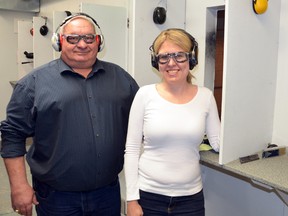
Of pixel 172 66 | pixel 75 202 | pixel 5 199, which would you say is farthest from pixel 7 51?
pixel 172 66

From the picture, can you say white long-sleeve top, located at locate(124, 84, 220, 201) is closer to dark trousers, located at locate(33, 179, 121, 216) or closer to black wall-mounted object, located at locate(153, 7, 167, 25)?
dark trousers, located at locate(33, 179, 121, 216)

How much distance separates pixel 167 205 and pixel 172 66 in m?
0.56

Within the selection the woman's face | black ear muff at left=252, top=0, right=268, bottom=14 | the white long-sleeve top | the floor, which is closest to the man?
the white long-sleeve top

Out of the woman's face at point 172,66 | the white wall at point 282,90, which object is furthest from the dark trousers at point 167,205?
the white wall at point 282,90

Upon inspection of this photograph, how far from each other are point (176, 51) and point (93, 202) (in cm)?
76

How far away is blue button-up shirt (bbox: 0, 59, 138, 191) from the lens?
4.87 feet

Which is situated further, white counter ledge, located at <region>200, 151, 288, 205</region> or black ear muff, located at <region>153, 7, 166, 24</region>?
black ear muff, located at <region>153, 7, 166, 24</region>

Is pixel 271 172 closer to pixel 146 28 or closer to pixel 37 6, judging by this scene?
pixel 146 28

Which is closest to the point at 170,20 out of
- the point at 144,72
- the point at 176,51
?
the point at 144,72

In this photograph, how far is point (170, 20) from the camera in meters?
2.15

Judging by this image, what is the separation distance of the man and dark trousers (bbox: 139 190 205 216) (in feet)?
0.79

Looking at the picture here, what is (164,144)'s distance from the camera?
1.39 m

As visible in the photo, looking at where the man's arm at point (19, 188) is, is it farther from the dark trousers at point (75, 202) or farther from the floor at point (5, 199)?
the floor at point (5, 199)

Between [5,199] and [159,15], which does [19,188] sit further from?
[5,199]
